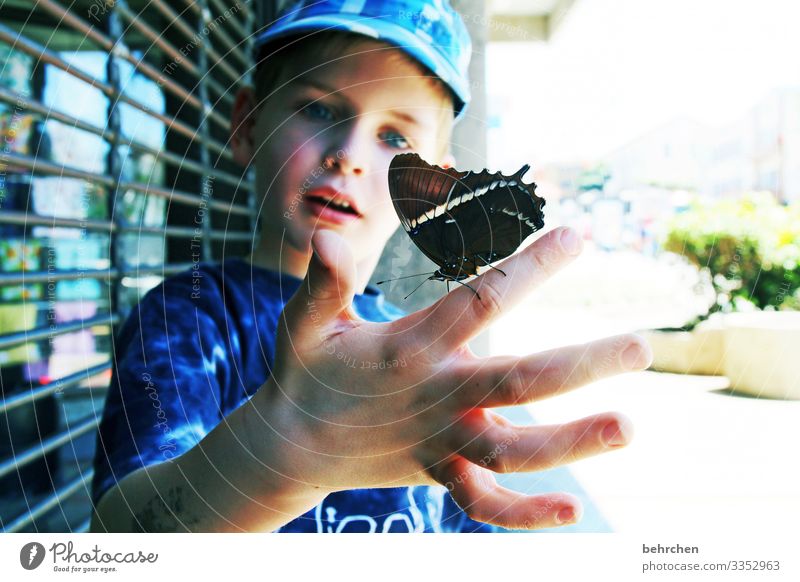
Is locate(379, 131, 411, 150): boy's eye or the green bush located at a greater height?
locate(379, 131, 411, 150): boy's eye

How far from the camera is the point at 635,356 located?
0.35 metres

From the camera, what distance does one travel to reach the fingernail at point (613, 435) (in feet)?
1.12

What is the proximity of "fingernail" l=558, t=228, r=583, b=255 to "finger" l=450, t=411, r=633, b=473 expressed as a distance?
9 cm

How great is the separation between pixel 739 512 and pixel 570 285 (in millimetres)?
300

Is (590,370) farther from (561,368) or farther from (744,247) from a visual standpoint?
(744,247)

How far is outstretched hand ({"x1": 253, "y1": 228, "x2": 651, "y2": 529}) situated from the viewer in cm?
35

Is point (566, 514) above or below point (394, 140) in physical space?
below

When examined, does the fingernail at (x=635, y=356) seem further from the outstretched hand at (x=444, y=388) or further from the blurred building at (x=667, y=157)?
the blurred building at (x=667, y=157)

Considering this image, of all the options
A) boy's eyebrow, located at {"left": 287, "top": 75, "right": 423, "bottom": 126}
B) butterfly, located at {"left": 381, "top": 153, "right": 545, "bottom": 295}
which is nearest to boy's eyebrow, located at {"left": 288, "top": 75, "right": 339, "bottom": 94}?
boy's eyebrow, located at {"left": 287, "top": 75, "right": 423, "bottom": 126}

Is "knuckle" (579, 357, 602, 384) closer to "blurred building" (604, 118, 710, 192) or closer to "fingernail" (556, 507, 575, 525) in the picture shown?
"fingernail" (556, 507, 575, 525)

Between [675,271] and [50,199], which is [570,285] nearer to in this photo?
[675,271]

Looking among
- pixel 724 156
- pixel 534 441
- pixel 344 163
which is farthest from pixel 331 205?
pixel 724 156

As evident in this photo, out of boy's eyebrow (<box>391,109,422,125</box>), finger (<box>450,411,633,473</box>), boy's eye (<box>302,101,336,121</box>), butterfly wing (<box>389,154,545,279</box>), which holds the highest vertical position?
boy's eye (<box>302,101,336,121</box>)

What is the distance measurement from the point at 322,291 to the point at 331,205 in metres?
0.17
